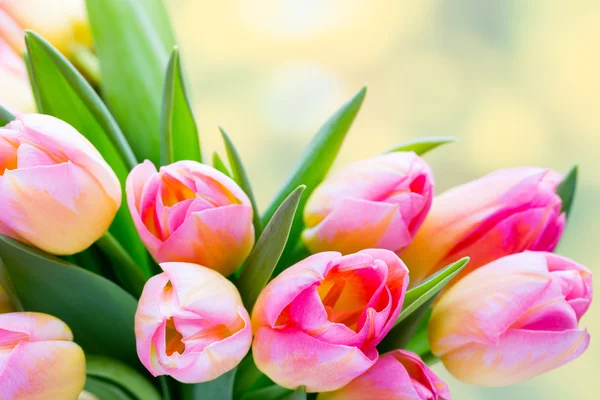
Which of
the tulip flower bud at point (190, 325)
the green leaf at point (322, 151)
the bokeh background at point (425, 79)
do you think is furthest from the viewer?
the bokeh background at point (425, 79)

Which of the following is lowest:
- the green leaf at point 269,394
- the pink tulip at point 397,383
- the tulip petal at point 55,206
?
the green leaf at point 269,394

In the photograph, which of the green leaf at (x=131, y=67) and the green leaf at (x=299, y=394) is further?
the green leaf at (x=131, y=67)

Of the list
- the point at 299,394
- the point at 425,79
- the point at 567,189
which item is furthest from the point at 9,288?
the point at 425,79

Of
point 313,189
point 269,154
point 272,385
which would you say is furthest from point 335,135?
point 269,154

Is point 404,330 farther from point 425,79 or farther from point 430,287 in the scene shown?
point 425,79

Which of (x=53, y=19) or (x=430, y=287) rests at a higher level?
(x=53, y=19)

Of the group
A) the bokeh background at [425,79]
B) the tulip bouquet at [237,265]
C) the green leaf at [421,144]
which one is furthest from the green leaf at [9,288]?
the bokeh background at [425,79]

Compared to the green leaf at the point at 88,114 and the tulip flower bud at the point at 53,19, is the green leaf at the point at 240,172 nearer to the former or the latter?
the green leaf at the point at 88,114
